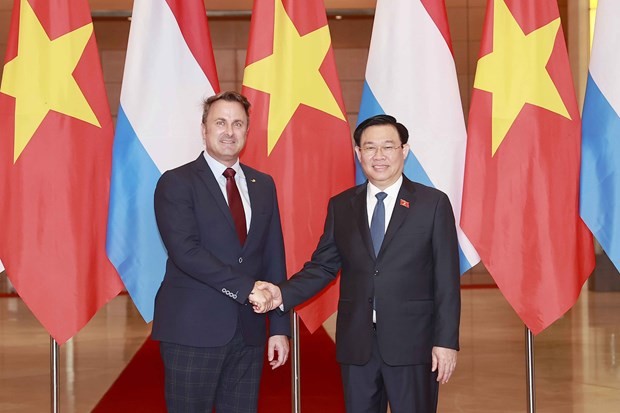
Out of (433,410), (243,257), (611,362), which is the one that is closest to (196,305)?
(243,257)

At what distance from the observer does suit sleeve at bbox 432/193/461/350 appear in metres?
3.02

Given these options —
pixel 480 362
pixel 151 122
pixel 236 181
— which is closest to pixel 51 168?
pixel 151 122

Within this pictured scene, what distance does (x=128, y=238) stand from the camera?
12.7 feet

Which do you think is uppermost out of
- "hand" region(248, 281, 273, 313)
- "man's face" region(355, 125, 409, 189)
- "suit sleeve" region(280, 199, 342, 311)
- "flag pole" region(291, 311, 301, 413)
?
"man's face" region(355, 125, 409, 189)

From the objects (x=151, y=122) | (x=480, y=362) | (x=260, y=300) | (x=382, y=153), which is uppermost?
(x=151, y=122)

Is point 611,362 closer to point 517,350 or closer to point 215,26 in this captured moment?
point 517,350

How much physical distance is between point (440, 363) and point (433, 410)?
0.20m

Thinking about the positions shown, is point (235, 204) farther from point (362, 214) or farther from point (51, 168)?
point (51, 168)

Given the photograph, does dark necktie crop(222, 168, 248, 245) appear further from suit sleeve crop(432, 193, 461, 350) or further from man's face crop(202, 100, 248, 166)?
suit sleeve crop(432, 193, 461, 350)

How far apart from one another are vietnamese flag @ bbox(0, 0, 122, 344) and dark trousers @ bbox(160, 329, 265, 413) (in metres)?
Answer: 0.81

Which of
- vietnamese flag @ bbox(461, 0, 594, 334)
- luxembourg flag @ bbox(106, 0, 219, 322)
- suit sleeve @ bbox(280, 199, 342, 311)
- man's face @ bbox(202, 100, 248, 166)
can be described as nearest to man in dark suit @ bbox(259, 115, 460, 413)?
suit sleeve @ bbox(280, 199, 342, 311)

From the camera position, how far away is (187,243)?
308 centimetres

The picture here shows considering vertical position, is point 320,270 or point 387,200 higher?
point 387,200

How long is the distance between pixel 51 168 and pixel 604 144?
7.62 feet
